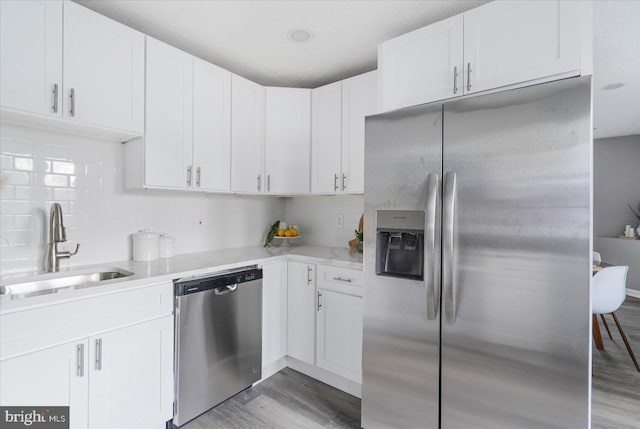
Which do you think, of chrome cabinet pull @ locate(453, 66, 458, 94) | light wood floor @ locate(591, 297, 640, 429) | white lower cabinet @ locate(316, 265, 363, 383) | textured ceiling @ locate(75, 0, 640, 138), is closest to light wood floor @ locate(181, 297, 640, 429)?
light wood floor @ locate(591, 297, 640, 429)

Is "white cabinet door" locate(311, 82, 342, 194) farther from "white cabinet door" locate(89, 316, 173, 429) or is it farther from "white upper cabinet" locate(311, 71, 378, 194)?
"white cabinet door" locate(89, 316, 173, 429)

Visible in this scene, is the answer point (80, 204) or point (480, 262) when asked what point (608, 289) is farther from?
point (80, 204)

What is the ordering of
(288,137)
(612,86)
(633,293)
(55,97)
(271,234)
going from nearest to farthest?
(55,97)
(288,137)
(271,234)
(612,86)
(633,293)

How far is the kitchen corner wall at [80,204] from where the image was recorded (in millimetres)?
1745

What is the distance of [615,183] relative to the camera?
5.52 m

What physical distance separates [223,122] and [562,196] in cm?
217

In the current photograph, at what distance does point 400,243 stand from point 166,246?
167cm

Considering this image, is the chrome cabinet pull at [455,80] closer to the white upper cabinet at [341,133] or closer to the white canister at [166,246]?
the white upper cabinet at [341,133]

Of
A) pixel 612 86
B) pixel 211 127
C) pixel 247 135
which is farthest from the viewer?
pixel 612 86

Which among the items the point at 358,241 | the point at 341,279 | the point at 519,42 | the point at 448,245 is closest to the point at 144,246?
the point at 341,279

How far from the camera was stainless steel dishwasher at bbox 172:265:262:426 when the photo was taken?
6.03 ft

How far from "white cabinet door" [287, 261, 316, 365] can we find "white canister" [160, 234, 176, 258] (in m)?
0.88

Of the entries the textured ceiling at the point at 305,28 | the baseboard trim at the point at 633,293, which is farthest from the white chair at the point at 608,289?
the baseboard trim at the point at 633,293

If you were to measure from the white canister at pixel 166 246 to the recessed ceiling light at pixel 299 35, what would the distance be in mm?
1660
